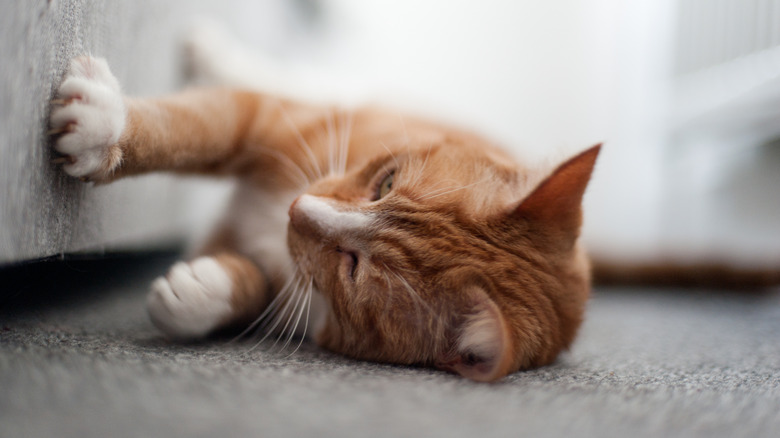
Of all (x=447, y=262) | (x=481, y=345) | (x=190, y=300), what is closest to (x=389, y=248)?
(x=447, y=262)

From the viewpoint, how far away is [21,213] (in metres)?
0.62

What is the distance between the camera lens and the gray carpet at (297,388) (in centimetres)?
48

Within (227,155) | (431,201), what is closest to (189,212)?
(227,155)

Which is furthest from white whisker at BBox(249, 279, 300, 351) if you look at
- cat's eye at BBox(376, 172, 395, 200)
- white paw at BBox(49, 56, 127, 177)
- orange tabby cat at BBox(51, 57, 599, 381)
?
white paw at BBox(49, 56, 127, 177)

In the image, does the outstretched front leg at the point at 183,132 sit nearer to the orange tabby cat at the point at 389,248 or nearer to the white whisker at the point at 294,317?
the orange tabby cat at the point at 389,248

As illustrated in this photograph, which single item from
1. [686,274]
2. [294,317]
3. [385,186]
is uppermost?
[385,186]

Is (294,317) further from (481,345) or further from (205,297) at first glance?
(481,345)

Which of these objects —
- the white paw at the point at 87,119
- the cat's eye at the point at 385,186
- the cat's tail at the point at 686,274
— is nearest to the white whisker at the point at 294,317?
the cat's eye at the point at 385,186

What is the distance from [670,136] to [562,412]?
220cm

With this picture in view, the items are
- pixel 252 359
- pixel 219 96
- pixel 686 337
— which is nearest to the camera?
pixel 252 359

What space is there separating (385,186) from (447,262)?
0.20 meters

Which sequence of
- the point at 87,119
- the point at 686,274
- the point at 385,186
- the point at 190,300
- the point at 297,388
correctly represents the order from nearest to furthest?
the point at 297,388
the point at 87,119
the point at 190,300
the point at 385,186
the point at 686,274

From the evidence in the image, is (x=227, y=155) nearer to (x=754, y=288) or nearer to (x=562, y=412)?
(x=562, y=412)

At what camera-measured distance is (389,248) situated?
2.88 ft
